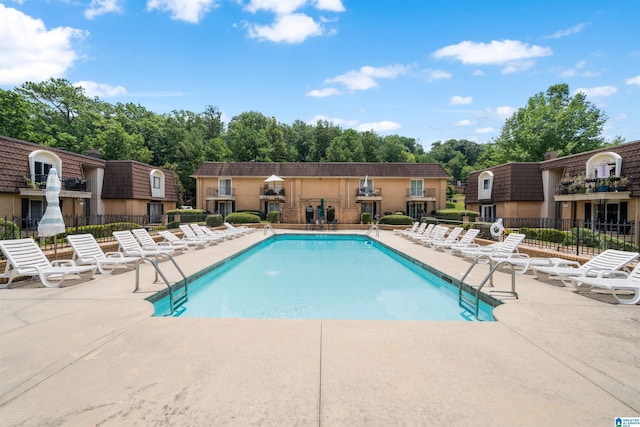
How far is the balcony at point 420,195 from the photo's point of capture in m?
32.9

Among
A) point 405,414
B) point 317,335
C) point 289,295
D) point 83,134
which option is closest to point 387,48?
point 289,295

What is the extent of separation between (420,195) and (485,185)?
586cm

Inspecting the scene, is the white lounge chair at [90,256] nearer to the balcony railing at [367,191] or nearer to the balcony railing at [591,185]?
the balcony railing at [591,185]

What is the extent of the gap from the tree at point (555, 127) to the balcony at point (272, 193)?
2726 cm

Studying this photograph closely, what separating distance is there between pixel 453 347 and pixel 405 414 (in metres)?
1.57

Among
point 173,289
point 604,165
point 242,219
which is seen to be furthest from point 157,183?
point 604,165

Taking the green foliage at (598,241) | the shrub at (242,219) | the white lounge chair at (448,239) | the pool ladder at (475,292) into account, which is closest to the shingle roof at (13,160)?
the shrub at (242,219)

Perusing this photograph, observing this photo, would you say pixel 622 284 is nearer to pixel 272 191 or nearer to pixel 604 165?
pixel 604 165

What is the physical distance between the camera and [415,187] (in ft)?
111

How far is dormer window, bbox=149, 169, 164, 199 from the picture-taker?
94.7 feet

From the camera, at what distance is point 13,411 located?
2521mm

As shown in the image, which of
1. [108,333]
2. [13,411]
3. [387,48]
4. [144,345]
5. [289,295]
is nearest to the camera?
[13,411]

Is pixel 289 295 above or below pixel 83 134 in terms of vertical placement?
below

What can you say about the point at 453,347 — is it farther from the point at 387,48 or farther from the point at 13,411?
the point at 387,48
